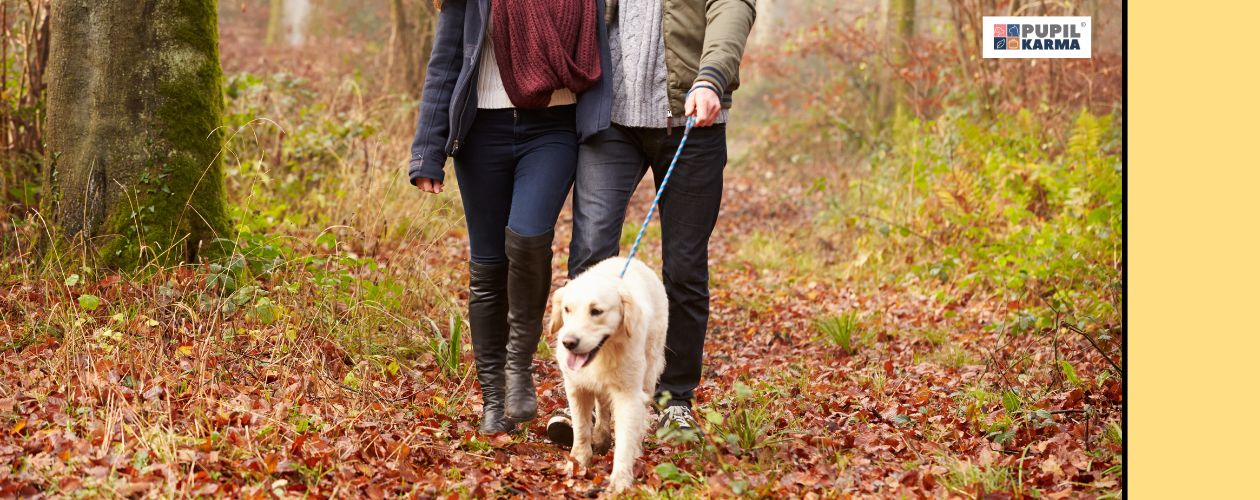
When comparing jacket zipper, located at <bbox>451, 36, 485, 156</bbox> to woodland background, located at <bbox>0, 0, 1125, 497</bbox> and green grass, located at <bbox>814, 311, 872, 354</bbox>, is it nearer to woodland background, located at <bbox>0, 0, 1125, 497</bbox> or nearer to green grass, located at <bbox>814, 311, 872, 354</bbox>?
woodland background, located at <bbox>0, 0, 1125, 497</bbox>

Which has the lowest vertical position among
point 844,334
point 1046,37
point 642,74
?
point 844,334

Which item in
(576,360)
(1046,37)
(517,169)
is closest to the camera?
(576,360)

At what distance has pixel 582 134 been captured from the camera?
12.6ft

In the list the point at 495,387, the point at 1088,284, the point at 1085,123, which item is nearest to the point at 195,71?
the point at 495,387

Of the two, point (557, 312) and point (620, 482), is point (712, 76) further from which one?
point (620, 482)

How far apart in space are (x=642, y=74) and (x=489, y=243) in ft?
3.02

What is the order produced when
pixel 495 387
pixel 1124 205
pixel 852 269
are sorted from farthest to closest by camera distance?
pixel 852 269
pixel 495 387
pixel 1124 205

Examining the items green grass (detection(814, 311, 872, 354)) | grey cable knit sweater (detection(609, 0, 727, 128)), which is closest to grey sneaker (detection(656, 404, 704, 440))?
grey cable knit sweater (detection(609, 0, 727, 128))

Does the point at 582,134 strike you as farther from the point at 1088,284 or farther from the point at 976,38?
the point at 976,38

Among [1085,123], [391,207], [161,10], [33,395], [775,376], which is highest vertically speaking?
[161,10]

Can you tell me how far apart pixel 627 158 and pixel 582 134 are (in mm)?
204

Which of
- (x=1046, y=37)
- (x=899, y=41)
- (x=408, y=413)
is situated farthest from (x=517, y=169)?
(x=899, y=41)

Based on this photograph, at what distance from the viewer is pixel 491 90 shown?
153 inches

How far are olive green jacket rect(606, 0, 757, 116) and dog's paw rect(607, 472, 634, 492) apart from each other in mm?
1372
